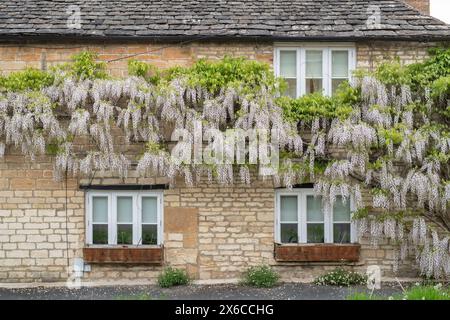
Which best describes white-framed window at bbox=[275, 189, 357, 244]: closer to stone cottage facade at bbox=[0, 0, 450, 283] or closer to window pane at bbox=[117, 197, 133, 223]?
stone cottage facade at bbox=[0, 0, 450, 283]

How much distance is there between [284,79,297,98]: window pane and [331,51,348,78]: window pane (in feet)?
2.36

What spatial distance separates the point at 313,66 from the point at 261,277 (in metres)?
3.79

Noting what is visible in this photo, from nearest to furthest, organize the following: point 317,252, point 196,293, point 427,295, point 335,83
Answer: point 427,295, point 196,293, point 317,252, point 335,83

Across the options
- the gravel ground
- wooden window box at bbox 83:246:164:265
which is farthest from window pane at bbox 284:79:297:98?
wooden window box at bbox 83:246:164:265

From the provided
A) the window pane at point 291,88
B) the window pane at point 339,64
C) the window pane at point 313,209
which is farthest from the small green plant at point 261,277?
the window pane at point 339,64

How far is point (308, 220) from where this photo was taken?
8.69m

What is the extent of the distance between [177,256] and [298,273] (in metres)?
2.13

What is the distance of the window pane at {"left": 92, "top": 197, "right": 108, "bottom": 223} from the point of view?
8.64 meters

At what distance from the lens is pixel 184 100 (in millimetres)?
8383

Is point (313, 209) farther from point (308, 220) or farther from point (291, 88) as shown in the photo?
point (291, 88)

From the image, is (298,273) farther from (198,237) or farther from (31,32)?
(31,32)

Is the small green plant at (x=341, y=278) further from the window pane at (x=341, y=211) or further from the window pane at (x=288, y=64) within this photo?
the window pane at (x=288, y=64)

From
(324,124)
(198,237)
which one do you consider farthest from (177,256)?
(324,124)

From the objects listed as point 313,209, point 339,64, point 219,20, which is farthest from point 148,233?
point 339,64
